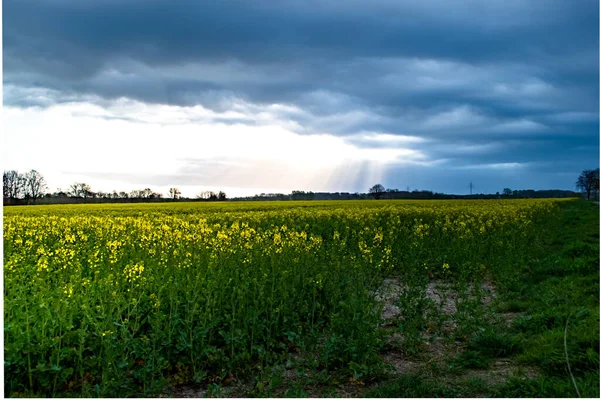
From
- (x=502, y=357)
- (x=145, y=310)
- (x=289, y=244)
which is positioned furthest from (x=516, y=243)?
(x=145, y=310)

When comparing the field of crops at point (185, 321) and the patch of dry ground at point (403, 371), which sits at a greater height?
the field of crops at point (185, 321)

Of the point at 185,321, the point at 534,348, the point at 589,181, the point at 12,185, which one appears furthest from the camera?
the point at 589,181

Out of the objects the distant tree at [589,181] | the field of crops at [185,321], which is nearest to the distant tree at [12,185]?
the field of crops at [185,321]

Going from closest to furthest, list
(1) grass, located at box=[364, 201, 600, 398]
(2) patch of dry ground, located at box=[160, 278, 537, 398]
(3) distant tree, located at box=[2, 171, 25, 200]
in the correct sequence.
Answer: (1) grass, located at box=[364, 201, 600, 398] → (2) patch of dry ground, located at box=[160, 278, 537, 398] → (3) distant tree, located at box=[2, 171, 25, 200]

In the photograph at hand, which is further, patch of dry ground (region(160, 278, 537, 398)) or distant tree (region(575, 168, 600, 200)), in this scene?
distant tree (region(575, 168, 600, 200))

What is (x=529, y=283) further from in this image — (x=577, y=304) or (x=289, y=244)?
(x=289, y=244)

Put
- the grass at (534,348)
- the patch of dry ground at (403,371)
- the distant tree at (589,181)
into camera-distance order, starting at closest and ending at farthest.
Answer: the grass at (534,348) < the patch of dry ground at (403,371) < the distant tree at (589,181)

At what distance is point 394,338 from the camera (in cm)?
776

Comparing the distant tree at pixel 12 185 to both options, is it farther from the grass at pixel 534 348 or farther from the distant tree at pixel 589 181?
the distant tree at pixel 589 181

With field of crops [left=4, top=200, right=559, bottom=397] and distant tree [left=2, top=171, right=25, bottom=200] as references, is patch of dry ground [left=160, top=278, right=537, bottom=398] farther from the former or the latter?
distant tree [left=2, top=171, right=25, bottom=200]

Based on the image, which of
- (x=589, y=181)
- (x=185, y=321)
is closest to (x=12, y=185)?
(x=185, y=321)

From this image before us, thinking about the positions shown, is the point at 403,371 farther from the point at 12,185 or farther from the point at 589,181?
the point at 589,181

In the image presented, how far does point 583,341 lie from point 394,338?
2.57 m

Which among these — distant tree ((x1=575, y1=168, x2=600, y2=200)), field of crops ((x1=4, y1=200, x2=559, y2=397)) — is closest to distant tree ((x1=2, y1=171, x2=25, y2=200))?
field of crops ((x1=4, y1=200, x2=559, y2=397))
